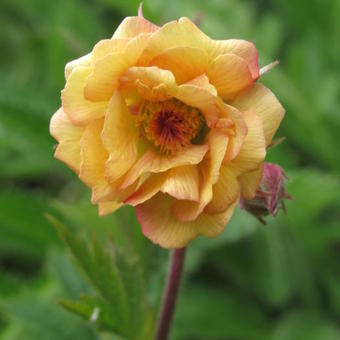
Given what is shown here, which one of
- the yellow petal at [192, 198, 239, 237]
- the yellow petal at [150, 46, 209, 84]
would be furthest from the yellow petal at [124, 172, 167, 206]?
the yellow petal at [150, 46, 209, 84]

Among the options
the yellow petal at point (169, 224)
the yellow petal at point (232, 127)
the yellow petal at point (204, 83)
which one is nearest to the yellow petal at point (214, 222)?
the yellow petal at point (169, 224)

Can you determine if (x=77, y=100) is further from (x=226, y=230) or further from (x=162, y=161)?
(x=226, y=230)

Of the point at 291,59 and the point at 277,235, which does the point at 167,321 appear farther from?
the point at 291,59

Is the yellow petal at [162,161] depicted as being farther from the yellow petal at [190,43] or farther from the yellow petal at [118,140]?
the yellow petal at [190,43]

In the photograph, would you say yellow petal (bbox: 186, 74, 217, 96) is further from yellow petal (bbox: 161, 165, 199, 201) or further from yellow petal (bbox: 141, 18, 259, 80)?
yellow petal (bbox: 161, 165, 199, 201)

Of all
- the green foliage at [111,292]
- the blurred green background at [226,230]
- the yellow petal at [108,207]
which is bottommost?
the blurred green background at [226,230]

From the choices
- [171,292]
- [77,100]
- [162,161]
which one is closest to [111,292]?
[171,292]
